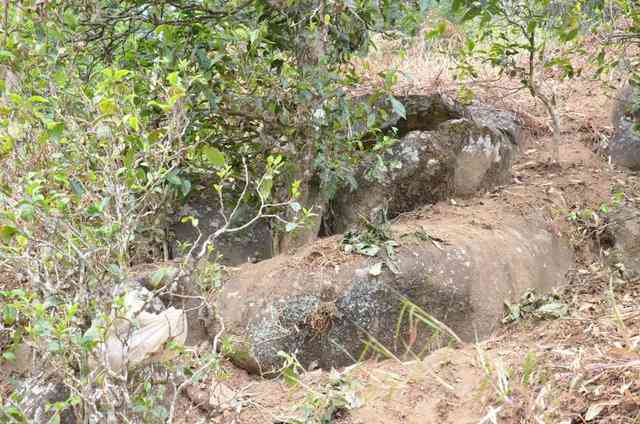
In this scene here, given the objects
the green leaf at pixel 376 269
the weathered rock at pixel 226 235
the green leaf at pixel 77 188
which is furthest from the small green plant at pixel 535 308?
the green leaf at pixel 77 188

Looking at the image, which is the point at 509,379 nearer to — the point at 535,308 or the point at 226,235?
the point at 535,308

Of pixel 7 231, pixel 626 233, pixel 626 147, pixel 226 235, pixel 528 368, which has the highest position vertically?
pixel 7 231

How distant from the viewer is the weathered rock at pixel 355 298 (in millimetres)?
3330

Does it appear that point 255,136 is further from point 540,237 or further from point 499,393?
point 499,393

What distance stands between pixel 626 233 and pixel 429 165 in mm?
1573

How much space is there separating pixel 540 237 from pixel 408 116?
1.42 meters

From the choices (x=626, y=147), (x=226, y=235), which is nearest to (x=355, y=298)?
(x=226, y=235)

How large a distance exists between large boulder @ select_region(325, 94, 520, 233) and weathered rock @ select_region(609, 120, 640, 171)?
1146 millimetres

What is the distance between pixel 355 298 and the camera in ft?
11.0

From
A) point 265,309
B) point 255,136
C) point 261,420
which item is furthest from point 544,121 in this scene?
point 261,420

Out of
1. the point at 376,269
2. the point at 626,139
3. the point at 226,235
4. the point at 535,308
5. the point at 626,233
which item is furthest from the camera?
the point at 626,139

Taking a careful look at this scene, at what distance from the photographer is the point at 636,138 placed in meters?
5.16

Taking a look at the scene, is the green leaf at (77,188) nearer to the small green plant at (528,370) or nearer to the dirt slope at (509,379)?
the dirt slope at (509,379)

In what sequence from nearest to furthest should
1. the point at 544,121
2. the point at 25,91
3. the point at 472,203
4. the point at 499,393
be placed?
the point at 499,393 < the point at 25,91 < the point at 472,203 < the point at 544,121
